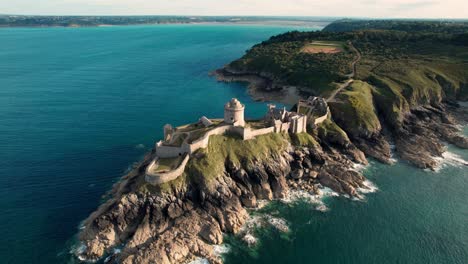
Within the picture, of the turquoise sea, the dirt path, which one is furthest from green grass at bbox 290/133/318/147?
the dirt path

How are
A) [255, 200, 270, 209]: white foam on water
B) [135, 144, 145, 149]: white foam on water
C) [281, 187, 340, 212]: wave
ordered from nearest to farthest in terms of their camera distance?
[255, 200, 270, 209]: white foam on water → [281, 187, 340, 212]: wave → [135, 144, 145, 149]: white foam on water

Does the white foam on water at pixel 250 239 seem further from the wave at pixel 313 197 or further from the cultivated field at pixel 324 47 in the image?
the cultivated field at pixel 324 47

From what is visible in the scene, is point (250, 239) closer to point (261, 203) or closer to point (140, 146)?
point (261, 203)

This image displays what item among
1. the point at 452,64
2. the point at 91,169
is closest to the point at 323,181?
the point at 91,169

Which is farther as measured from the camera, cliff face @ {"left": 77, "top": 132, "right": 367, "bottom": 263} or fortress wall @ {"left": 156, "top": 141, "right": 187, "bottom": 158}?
fortress wall @ {"left": 156, "top": 141, "right": 187, "bottom": 158}

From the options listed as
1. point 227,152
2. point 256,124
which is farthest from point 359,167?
point 227,152

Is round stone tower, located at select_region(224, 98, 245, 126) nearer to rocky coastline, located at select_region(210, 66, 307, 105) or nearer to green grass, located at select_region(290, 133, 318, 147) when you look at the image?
green grass, located at select_region(290, 133, 318, 147)

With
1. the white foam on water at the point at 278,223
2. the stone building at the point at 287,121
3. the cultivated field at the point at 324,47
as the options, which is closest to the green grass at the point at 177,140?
the stone building at the point at 287,121

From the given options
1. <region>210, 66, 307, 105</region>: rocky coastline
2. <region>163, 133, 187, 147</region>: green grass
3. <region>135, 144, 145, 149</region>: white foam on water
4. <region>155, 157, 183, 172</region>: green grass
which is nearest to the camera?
<region>155, 157, 183, 172</region>: green grass
